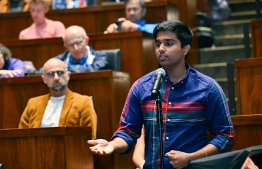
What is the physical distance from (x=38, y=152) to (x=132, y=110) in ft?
3.09

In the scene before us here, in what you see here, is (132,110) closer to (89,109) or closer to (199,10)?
(89,109)

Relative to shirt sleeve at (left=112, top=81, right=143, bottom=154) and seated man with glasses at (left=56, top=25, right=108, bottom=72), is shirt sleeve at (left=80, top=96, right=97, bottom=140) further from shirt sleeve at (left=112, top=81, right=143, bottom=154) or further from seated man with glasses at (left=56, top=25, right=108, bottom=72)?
shirt sleeve at (left=112, top=81, right=143, bottom=154)

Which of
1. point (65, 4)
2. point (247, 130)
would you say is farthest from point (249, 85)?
point (65, 4)

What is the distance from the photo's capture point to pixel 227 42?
5492mm

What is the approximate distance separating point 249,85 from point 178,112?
3.82 feet

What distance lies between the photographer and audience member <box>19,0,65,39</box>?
4906mm

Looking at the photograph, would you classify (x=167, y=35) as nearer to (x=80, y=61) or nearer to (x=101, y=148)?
(x=101, y=148)

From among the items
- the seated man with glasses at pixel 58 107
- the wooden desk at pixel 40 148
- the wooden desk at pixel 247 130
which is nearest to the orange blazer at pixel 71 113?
the seated man with glasses at pixel 58 107

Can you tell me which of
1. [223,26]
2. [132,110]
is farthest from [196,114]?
[223,26]

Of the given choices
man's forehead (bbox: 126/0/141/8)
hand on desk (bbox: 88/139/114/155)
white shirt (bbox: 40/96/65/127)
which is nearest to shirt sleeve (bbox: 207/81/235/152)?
hand on desk (bbox: 88/139/114/155)

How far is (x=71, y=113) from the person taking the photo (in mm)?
3559

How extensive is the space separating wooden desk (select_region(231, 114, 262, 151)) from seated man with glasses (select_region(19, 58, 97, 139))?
1143 mm

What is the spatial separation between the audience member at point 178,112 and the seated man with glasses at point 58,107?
52.2 inches

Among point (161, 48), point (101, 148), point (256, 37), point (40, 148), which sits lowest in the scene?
point (40, 148)
